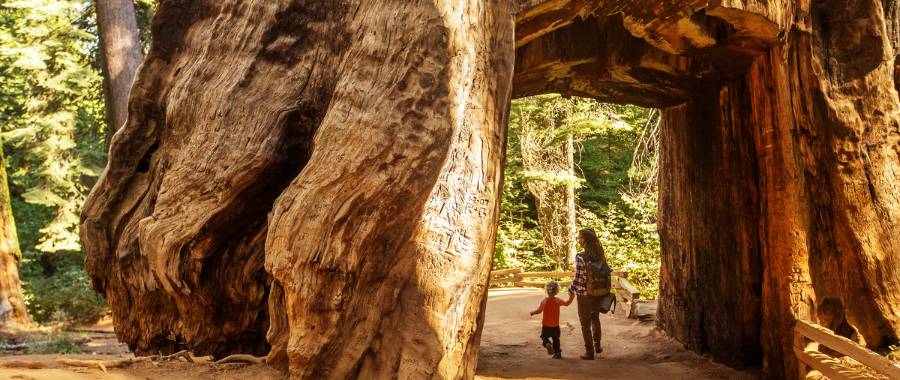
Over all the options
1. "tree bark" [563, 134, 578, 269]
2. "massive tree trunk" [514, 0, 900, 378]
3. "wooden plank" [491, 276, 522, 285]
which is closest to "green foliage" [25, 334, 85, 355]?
"massive tree trunk" [514, 0, 900, 378]

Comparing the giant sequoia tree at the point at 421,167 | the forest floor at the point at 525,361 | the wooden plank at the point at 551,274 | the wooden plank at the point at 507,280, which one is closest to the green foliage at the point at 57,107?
the forest floor at the point at 525,361

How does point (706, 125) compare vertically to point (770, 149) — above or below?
above

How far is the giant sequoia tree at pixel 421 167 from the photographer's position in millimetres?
4559

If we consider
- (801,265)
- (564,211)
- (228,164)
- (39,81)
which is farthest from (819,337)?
(39,81)

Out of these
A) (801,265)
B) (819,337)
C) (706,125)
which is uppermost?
(706,125)

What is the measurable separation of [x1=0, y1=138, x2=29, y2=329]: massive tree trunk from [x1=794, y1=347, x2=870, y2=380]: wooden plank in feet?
44.2

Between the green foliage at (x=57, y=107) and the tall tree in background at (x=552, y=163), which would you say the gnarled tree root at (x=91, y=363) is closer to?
the tall tree in background at (x=552, y=163)

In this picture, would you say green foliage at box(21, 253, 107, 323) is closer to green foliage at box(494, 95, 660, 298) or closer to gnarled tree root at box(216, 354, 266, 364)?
green foliage at box(494, 95, 660, 298)

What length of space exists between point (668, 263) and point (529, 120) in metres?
9.83

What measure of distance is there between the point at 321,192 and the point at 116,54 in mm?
7610

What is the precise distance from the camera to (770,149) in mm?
6754

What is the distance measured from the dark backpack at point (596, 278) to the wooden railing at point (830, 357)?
2304mm

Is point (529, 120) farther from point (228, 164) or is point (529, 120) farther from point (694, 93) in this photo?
point (228, 164)

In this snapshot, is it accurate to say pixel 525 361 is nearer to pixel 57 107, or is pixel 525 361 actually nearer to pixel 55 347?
pixel 55 347
